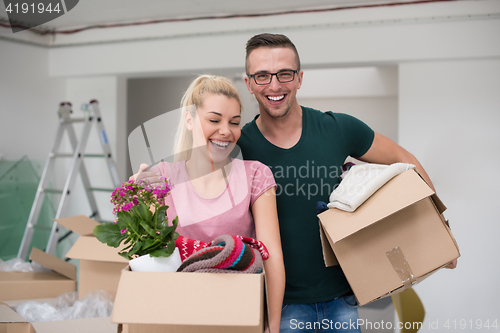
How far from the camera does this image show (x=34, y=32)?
3.56 meters

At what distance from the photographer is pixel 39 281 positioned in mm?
1874

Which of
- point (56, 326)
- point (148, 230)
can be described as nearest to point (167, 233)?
point (148, 230)

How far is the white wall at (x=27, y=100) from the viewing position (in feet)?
10.8

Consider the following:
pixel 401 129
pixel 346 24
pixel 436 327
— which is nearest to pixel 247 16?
pixel 346 24

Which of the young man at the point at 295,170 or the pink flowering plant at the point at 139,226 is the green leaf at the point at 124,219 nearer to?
the pink flowering plant at the point at 139,226

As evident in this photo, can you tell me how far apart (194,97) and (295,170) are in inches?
15.5

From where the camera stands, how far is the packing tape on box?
1.13 metres

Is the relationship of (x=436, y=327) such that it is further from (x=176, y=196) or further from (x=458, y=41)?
(x=176, y=196)

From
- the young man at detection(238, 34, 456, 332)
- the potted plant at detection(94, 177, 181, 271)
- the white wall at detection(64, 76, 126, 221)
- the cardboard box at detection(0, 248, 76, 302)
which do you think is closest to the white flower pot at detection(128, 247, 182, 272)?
the potted plant at detection(94, 177, 181, 271)

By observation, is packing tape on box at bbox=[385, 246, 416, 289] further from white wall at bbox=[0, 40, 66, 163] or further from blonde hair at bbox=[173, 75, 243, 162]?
white wall at bbox=[0, 40, 66, 163]

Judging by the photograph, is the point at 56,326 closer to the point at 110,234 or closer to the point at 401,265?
the point at 110,234

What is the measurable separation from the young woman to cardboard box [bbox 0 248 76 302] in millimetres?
1150

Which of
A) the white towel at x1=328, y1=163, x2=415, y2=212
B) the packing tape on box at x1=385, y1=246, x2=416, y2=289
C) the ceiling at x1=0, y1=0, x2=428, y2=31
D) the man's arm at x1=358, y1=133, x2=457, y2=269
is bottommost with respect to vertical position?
the packing tape on box at x1=385, y1=246, x2=416, y2=289

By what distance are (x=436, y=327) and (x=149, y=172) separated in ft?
8.58
